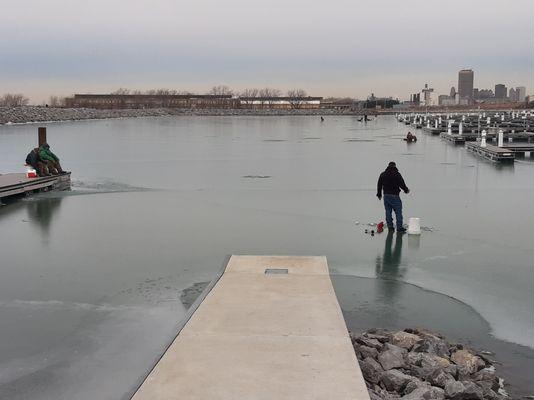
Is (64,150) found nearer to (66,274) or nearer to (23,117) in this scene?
(66,274)

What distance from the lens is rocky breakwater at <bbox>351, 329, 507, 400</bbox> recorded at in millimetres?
5430

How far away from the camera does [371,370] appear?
581cm

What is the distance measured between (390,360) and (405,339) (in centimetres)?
65

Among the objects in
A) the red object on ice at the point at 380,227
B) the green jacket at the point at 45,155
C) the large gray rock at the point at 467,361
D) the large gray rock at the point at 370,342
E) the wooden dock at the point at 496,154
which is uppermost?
the green jacket at the point at 45,155

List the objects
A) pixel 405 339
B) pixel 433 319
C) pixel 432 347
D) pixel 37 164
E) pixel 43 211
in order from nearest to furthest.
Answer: pixel 432 347
pixel 405 339
pixel 433 319
pixel 43 211
pixel 37 164

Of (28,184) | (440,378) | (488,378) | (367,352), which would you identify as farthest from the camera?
(28,184)

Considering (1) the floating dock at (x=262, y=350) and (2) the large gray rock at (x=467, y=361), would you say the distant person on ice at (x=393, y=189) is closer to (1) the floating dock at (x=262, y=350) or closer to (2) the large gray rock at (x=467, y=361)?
(1) the floating dock at (x=262, y=350)

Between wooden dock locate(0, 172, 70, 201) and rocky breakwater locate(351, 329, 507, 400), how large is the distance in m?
13.0

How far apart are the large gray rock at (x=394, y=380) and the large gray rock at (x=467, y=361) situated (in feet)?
2.70

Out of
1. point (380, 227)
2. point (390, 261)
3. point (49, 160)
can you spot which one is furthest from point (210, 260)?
point (49, 160)

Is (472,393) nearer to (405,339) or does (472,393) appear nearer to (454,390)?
(454,390)

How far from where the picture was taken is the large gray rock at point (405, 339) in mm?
6566

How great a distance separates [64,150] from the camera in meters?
37.8

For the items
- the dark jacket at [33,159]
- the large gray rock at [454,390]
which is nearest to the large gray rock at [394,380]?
the large gray rock at [454,390]
